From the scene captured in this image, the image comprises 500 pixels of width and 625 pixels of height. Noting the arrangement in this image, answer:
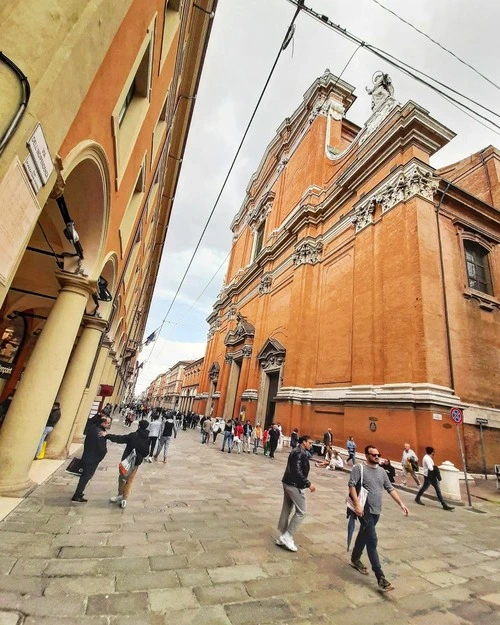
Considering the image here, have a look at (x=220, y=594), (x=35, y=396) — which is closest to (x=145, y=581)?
(x=220, y=594)

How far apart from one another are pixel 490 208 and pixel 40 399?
66.2 feet

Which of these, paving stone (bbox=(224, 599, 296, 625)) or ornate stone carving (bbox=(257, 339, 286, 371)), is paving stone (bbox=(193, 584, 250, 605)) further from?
ornate stone carving (bbox=(257, 339, 286, 371))

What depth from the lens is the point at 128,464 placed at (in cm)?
491

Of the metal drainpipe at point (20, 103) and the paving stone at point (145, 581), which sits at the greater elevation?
the metal drainpipe at point (20, 103)

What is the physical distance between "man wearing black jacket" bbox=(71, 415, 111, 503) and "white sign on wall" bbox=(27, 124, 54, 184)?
3.73 meters

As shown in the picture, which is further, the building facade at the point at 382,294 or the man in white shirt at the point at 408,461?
the building facade at the point at 382,294

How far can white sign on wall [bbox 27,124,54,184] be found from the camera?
240cm

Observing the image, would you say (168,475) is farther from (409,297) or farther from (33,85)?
(409,297)

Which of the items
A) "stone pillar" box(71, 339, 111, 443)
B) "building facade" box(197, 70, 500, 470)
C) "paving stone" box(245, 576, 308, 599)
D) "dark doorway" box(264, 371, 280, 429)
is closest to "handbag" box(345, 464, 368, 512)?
"paving stone" box(245, 576, 308, 599)

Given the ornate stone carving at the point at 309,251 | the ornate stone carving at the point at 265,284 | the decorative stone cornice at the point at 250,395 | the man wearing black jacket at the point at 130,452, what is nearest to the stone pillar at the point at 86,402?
the man wearing black jacket at the point at 130,452

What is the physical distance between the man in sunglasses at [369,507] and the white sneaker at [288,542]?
2.38 feet

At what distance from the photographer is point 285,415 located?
642 inches

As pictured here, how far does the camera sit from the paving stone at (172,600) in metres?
2.48

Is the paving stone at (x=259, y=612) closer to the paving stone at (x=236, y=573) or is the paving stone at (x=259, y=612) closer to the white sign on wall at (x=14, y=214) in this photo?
the paving stone at (x=236, y=573)
